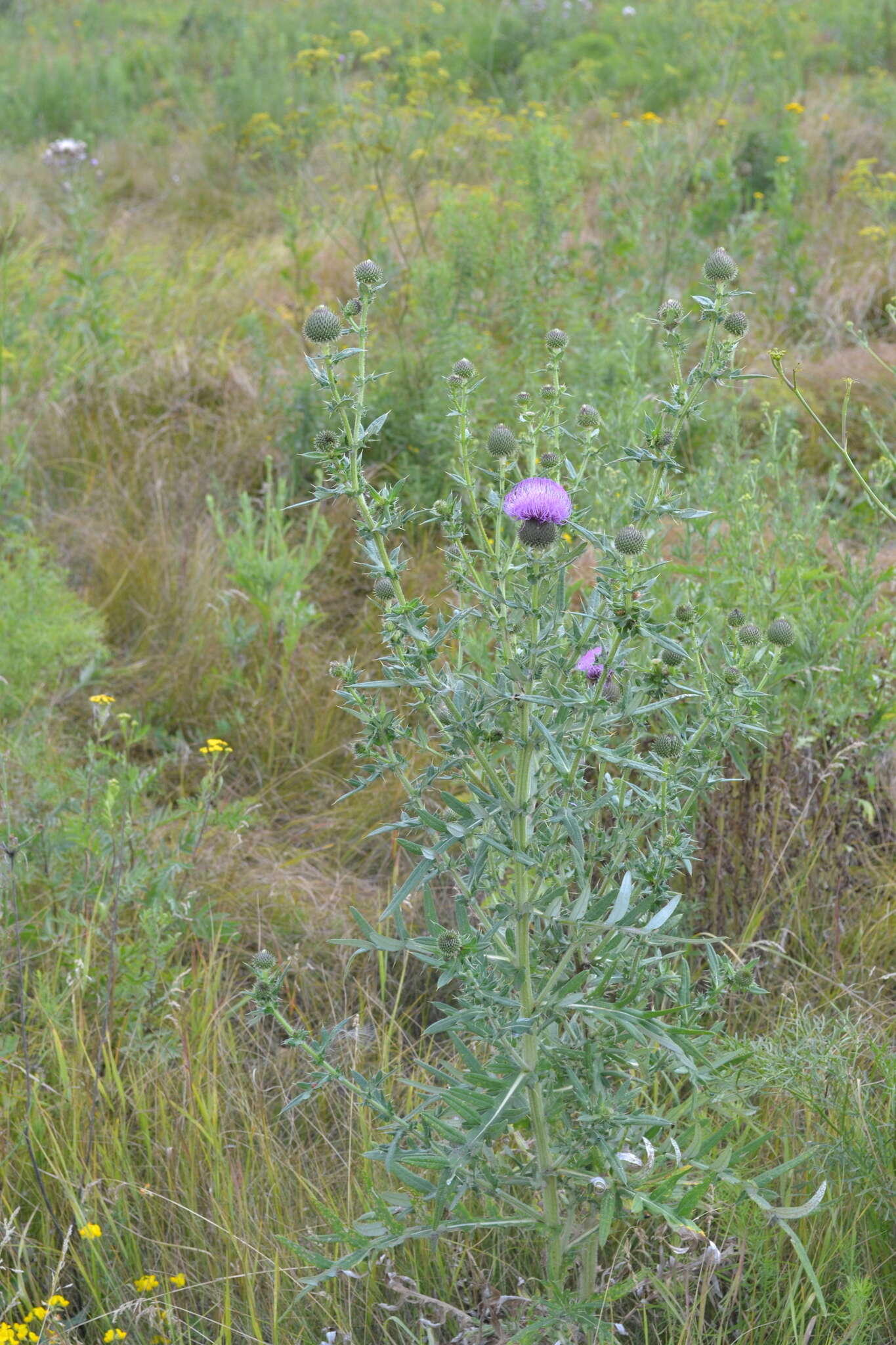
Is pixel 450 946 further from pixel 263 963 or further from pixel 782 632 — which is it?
pixel 782 632

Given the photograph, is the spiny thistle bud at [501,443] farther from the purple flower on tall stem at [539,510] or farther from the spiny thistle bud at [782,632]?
the spiny thistle bud at [782,632]

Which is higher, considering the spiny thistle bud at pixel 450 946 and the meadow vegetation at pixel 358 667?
the spiny thistle bud at pixel 450 946

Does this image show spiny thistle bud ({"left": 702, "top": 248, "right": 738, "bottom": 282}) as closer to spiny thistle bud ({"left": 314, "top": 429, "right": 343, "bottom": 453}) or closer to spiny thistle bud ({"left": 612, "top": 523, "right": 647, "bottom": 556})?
spiny thistle bud ({"left": 612, "top": 523, "right": 647, "bottom": 556})

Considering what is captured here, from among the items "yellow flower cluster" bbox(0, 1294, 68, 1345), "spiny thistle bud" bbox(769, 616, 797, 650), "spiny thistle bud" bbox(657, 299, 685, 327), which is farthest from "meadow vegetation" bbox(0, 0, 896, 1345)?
"spiny thistle bud" bbox(769, 616, 797, 650)

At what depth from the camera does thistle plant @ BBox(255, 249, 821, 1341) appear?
1.50 metres

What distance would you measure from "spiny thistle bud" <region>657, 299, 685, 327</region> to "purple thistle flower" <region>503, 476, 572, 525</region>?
28 centimetres

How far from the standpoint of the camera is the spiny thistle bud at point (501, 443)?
5.34 ft

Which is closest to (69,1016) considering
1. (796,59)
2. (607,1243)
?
(607,1243)

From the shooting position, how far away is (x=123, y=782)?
8.47 feet

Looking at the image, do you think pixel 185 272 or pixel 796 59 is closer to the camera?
pixel 185 272

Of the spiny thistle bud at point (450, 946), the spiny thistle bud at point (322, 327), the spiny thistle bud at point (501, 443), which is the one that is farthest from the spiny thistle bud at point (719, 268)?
the spiny thistle bud at point (450, 946)

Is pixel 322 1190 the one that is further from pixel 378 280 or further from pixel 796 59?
pixel 796 59

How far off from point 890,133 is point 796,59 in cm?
141

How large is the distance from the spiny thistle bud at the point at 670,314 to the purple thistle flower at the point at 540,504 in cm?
28
